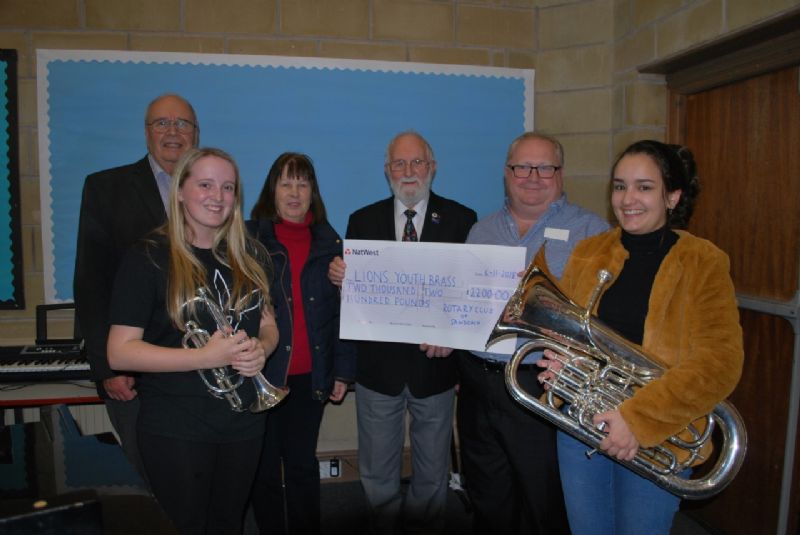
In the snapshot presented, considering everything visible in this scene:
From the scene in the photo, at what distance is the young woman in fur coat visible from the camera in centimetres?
193

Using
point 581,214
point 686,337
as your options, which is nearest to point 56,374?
point 581,214

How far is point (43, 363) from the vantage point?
370 cm

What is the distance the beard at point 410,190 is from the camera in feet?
10.2

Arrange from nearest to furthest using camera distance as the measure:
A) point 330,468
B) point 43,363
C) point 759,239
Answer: point 759,239, point 43,363, point 330,468

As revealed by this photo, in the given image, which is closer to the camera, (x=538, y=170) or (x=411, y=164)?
(x=538, y=170)

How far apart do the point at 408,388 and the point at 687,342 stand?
4.94 ft

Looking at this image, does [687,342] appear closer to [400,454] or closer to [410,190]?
[410,190]

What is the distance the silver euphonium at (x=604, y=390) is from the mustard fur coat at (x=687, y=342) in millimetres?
93

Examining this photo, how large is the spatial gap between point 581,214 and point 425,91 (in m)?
2.14

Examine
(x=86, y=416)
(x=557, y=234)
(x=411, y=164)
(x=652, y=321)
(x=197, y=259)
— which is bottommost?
(x=86, y=416)

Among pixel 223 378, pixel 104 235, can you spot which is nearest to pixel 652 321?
pixel 223 378

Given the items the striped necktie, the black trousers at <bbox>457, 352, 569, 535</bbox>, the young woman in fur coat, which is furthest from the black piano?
the young woman in fur coat

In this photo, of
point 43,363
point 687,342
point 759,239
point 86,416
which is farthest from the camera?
point 86,416

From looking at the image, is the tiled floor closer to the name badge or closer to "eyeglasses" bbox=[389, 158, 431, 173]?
the name badge
